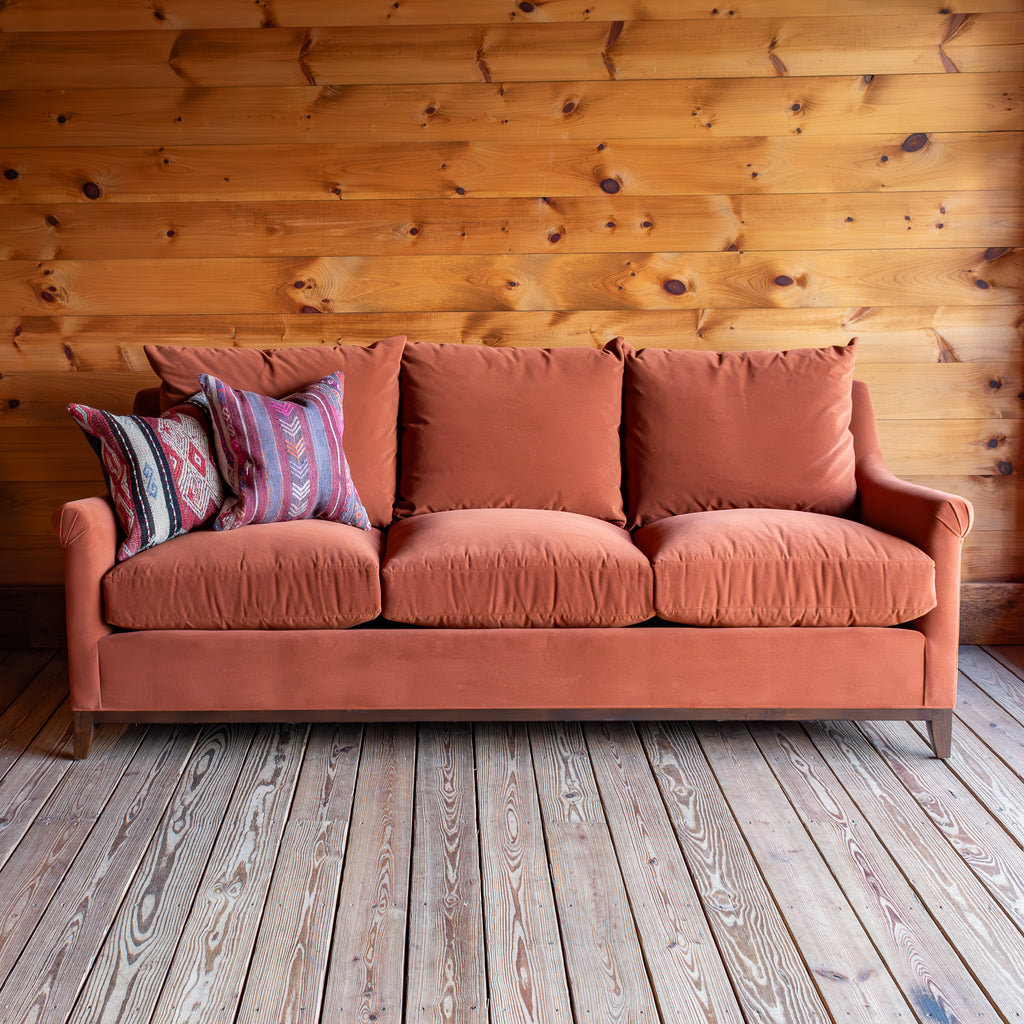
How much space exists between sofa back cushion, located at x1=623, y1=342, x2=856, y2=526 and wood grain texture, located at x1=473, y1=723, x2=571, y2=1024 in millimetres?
888

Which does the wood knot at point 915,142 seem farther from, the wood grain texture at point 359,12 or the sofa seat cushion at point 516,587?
the sofa seat cushion at point 516,587

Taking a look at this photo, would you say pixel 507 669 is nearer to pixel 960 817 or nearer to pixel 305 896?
pixel 305 896

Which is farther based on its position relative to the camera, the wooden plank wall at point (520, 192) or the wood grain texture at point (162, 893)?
the wooden plank wall at point (520, 192)

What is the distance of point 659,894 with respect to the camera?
65.4 inches

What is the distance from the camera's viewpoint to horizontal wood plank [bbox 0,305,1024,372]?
3.05m

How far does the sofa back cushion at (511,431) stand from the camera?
2.66 m

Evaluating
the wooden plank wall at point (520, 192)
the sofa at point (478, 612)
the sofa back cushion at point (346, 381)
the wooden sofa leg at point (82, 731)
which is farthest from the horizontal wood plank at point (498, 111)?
the wooden sofa leg at point (82, 731)

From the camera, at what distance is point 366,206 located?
3023mm

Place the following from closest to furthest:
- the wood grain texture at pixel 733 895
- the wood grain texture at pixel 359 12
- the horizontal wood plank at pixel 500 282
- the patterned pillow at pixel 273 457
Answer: the wood grain texture at pixel 733 895
the patterned pillow at pixel 273 457
the wood grain texture at pixel 359 12
the horizontal wood plank at pixel 500 282

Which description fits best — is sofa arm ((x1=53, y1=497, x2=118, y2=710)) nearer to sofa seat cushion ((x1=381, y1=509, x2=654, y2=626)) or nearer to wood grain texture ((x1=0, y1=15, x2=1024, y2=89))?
sofa seat cushion ((x1=381, y1=509, x2=654, y2=626))

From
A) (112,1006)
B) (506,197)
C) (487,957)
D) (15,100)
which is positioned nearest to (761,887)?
(487,957)

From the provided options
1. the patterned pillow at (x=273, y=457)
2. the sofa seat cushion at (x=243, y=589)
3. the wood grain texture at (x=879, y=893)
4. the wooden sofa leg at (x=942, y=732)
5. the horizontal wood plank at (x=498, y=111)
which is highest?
the horizontal wood plank at (x=498, y=111)

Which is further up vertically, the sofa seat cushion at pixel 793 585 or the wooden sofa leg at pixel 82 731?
the sofa seat cushion at pixel 793 585

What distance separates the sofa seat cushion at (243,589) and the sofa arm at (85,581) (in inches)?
1.3
